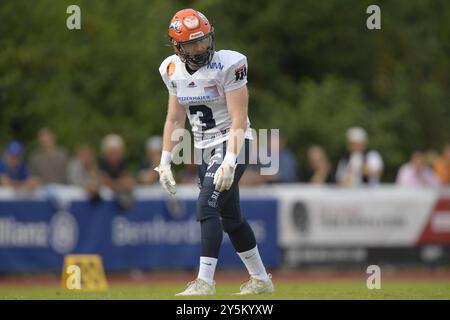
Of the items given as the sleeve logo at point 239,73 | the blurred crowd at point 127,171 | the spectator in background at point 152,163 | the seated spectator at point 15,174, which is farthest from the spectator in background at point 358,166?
the sleeve logo at point 239,73

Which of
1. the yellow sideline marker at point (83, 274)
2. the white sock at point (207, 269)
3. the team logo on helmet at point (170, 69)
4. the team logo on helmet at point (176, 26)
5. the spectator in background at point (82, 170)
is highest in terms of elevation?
the team logo on helmet at point (176, 26)

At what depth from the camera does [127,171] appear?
20.0 metres

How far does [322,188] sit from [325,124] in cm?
930

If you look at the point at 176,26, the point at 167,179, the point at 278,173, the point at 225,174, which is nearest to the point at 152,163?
the point at 278,173

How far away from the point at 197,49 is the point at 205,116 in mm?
651

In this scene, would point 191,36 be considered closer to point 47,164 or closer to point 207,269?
point 207,269

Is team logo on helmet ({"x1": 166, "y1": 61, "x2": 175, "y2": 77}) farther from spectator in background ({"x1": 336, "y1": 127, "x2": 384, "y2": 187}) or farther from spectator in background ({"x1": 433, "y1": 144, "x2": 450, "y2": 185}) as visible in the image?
spectator in background ({"x1": 433, "y1": 144, "x2": 450, "y2": 185})

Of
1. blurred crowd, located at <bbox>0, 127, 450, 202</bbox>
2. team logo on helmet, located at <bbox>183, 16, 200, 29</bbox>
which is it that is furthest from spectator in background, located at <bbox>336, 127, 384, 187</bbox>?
team logo on helmet, located at <bbox>183, 16, 200, 29</bbox>

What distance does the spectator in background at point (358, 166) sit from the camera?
20234 millimetres

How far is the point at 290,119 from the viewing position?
29500mm

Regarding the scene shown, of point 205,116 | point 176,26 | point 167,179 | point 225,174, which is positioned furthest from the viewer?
point 167,179

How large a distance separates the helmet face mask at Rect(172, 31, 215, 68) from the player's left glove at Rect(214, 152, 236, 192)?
0.93 meters

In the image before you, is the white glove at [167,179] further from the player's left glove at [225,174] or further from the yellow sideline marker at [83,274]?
the yellow sideline marker at [83,274]

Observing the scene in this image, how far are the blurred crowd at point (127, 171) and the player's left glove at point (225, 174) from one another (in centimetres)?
775
